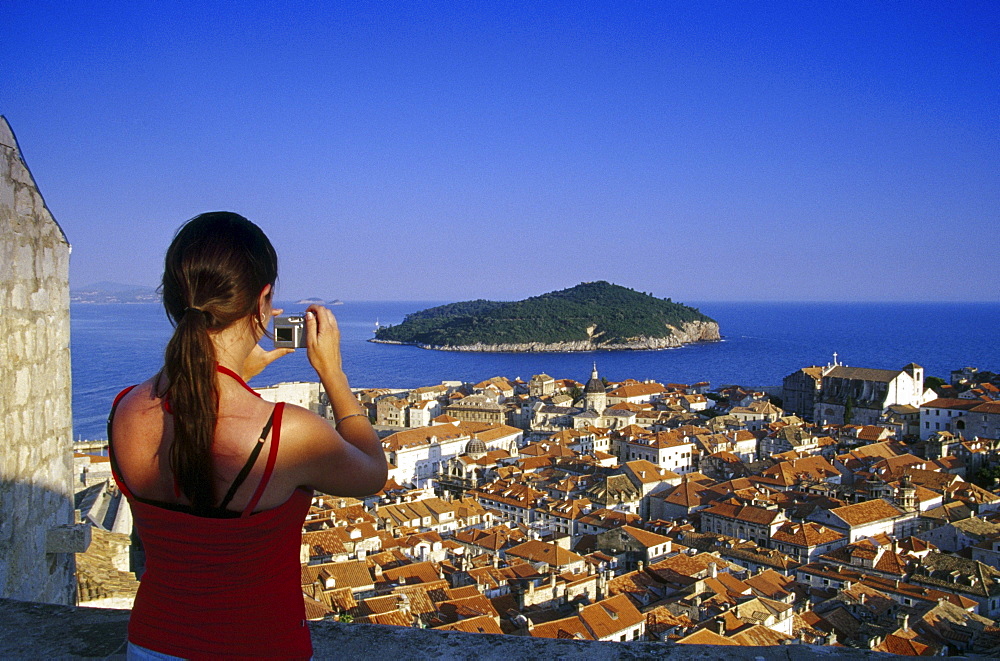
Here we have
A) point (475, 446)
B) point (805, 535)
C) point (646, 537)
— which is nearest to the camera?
point (646, 537)

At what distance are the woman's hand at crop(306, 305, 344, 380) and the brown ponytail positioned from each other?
0.37ft

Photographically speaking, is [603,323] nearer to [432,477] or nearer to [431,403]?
[431,403]

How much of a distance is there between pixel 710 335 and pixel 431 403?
216ft

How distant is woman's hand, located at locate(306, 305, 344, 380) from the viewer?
1187 millimetres

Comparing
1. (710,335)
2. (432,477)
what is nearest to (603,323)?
(710,335)

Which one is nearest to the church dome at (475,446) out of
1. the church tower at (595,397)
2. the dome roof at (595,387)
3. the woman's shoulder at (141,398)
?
the church tower at (595,397)

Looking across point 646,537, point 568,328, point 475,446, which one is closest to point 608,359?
point 568,328

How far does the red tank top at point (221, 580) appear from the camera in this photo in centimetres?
102

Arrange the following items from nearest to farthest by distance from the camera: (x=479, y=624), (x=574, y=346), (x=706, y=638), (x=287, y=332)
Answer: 1. (x=287, y=332)
2. (x=706, y=638)
3. (x=479, y=624)
4. (x=574, y=346)

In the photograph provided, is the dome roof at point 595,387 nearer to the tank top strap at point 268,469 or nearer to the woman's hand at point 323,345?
the woman's hand at point 323,345

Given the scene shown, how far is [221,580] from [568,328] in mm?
92851

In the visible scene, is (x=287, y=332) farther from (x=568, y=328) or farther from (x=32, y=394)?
(x=568, y=328)

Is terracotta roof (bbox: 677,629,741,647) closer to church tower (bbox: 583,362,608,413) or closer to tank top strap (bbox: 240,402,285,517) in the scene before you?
tank top strap (bbox: 240,402,285,517)

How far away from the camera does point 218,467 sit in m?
1.00
